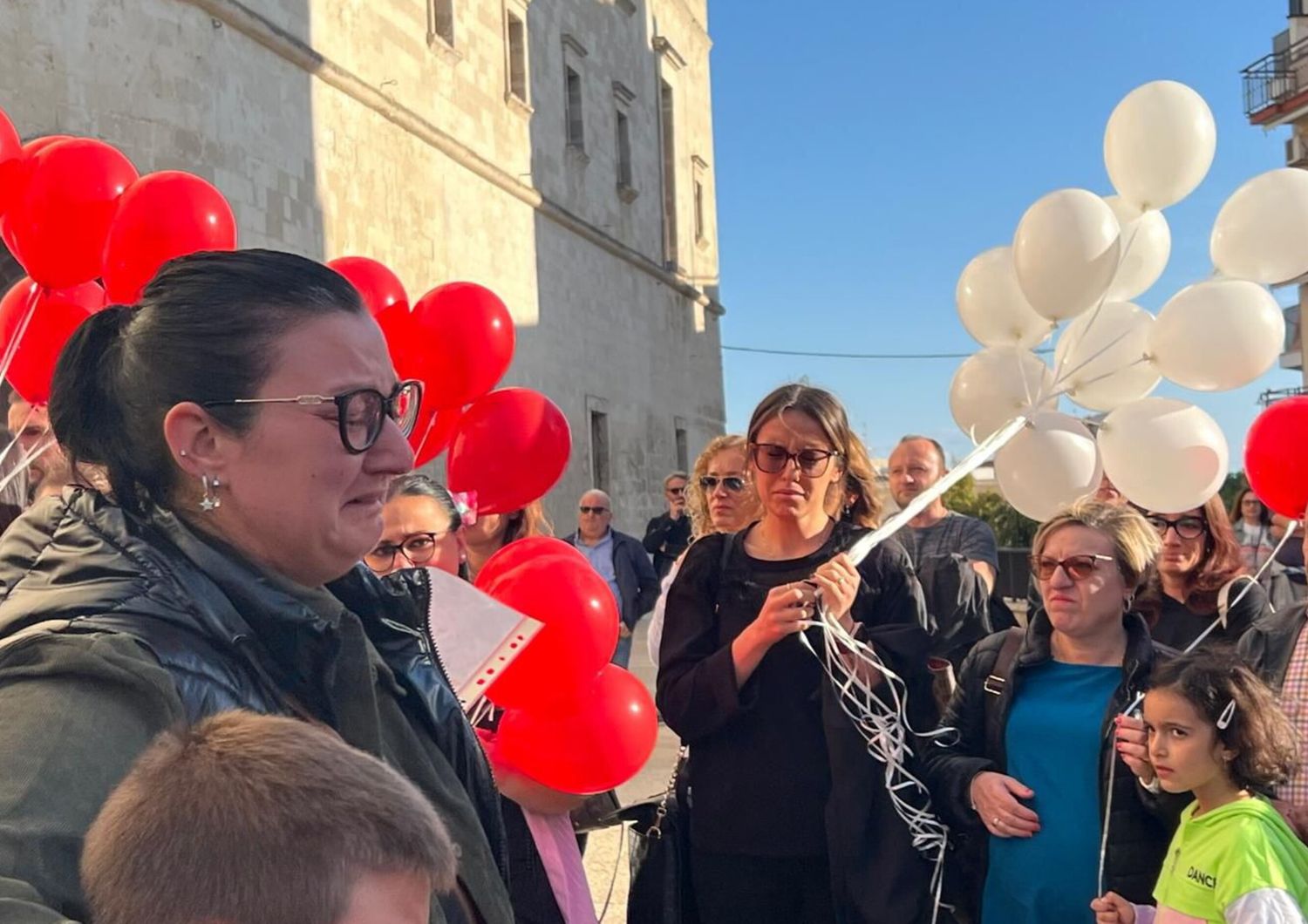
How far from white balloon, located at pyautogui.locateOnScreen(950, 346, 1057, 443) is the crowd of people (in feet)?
1.30

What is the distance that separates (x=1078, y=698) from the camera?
9.63ft

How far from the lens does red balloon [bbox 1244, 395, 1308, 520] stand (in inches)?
142

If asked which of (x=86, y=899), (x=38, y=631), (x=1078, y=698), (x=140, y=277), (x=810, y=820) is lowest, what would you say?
(x=810, y=820)

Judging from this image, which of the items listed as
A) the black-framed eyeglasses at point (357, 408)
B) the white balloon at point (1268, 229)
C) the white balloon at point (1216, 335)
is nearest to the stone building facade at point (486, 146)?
the black-framed eyeglasses at point (357, 408)

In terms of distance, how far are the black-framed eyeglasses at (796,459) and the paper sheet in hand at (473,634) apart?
89 centimetres

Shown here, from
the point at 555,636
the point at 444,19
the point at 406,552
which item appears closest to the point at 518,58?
the point at 444,19

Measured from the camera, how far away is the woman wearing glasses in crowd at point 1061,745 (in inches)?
110

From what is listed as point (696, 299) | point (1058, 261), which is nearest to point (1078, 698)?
point (1058, 261)

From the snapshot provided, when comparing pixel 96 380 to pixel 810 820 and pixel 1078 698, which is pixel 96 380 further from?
pixel 1078 698

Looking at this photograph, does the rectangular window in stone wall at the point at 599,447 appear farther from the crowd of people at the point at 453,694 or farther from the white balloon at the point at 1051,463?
A: the white balloon at the point at 1051,463

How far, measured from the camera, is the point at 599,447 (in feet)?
59.4

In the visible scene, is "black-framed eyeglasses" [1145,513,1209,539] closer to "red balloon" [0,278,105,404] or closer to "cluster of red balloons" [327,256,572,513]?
"cluster of red balloons" [327,256,572,513]

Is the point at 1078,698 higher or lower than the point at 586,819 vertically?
higher

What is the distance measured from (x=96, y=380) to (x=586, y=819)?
6.09 ft
